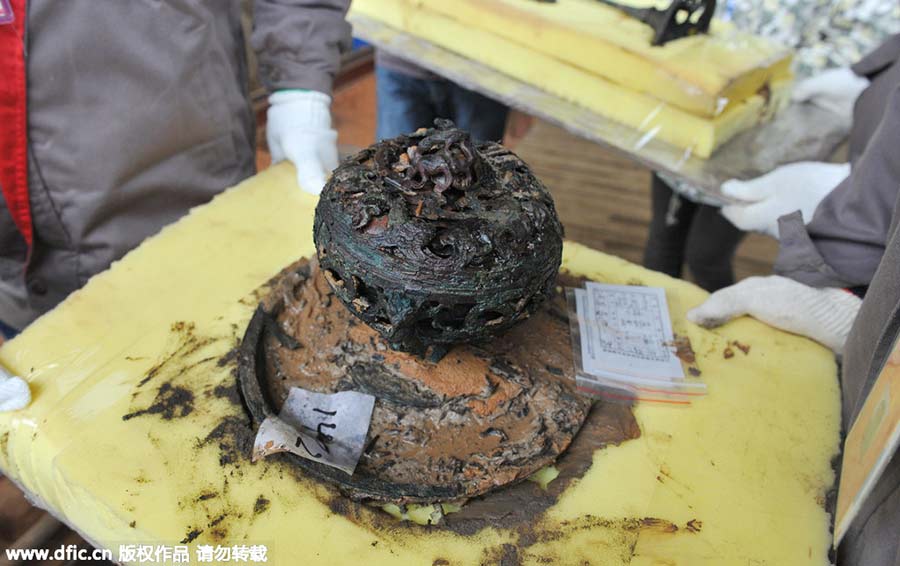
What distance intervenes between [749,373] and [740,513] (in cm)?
37

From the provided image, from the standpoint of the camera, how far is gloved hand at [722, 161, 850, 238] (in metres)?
1.75

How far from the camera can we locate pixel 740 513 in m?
1.12

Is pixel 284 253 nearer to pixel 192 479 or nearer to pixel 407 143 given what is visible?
pixel 407 143

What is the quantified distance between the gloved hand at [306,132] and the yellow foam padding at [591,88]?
30.6 inches

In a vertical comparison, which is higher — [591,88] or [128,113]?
[128,113]

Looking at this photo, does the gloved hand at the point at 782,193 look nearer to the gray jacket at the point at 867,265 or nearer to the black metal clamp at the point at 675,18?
the gray jacket at the point at 867,265

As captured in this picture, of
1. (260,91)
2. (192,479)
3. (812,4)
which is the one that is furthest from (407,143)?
(260,91)

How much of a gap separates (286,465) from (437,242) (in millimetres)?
494

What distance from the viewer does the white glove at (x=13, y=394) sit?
1164mm

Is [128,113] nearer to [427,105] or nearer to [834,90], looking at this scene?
[427,105]

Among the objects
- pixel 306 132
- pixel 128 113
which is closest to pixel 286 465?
pixel 128 113

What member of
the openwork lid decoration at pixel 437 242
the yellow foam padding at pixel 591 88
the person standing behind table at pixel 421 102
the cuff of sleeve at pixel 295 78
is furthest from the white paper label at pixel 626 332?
the person standing behind table at pixel 421 102

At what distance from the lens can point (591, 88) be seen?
2258 millimetres

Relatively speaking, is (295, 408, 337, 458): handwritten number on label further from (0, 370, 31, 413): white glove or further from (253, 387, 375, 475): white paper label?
(0, 370, 31, 413): white glove
